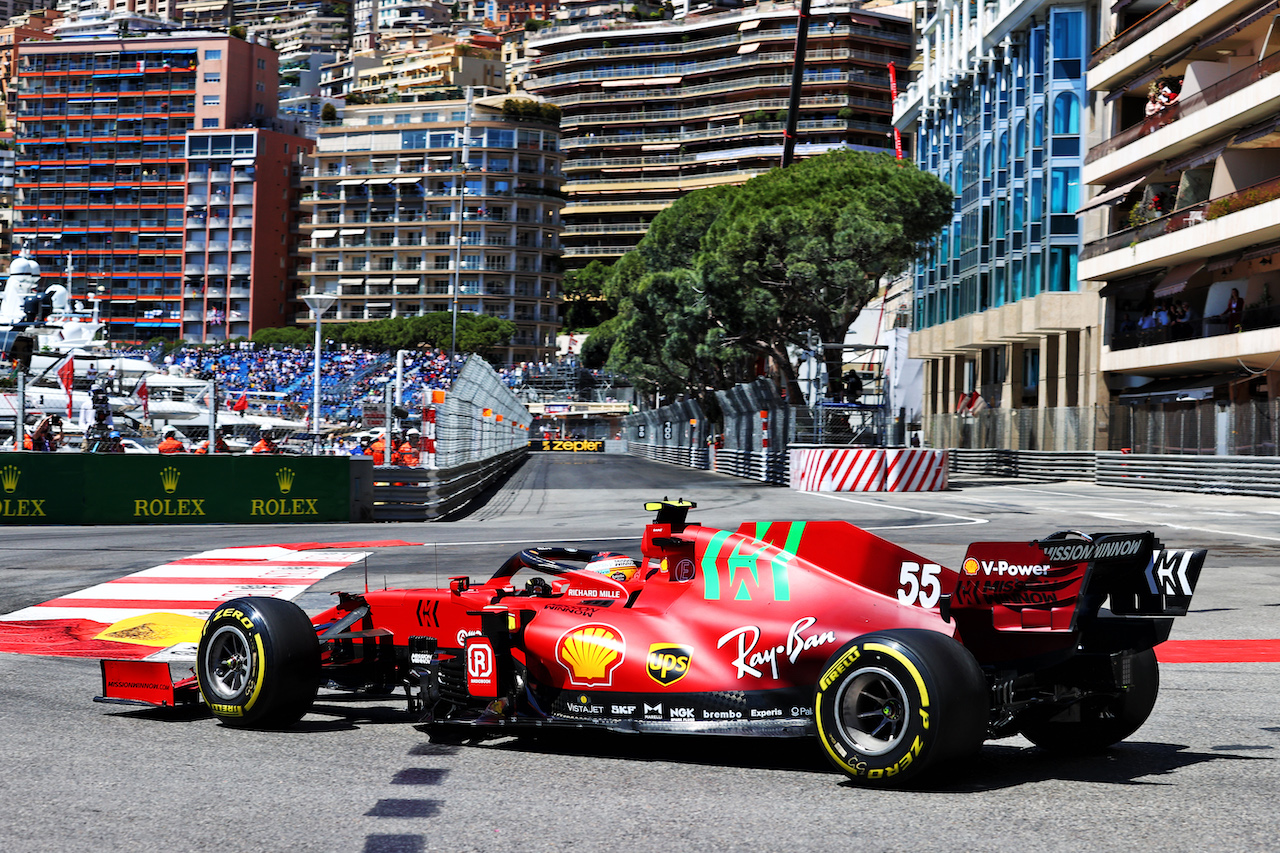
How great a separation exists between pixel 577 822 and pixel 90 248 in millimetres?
147874

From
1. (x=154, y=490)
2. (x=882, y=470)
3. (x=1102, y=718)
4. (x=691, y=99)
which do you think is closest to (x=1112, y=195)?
(x=882, y=470)

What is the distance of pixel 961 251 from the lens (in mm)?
62812

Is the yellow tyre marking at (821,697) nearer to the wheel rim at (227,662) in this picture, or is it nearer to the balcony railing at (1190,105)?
the wheel rim at (227,662)

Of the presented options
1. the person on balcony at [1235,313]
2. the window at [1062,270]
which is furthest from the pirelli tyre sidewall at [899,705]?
the window at [1062,270]

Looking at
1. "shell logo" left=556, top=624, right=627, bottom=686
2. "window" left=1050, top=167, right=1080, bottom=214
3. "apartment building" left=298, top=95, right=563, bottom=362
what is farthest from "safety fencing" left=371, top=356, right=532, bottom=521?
"apartment building" left=298, top=95, right=563, bottom=362

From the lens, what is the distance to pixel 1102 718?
6012 millimetres

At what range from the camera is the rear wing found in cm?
545

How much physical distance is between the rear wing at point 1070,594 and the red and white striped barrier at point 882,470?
3146cm

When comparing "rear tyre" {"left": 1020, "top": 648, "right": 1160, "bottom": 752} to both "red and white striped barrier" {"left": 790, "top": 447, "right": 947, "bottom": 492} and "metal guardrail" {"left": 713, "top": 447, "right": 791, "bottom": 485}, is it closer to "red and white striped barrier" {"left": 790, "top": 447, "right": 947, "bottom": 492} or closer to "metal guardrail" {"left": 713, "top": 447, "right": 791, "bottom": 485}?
"red and white striped barrier" {"left": 790, "top": 447, "right": 947, "bottom": 492}

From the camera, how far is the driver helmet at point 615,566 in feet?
22.3

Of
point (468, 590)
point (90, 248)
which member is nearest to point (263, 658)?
point (468, 590)

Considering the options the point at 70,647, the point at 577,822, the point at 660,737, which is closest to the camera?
the point at 577,822

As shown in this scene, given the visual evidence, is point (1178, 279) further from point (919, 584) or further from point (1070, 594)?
point (1070, 594)

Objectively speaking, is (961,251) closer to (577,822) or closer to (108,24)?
(577,822)
